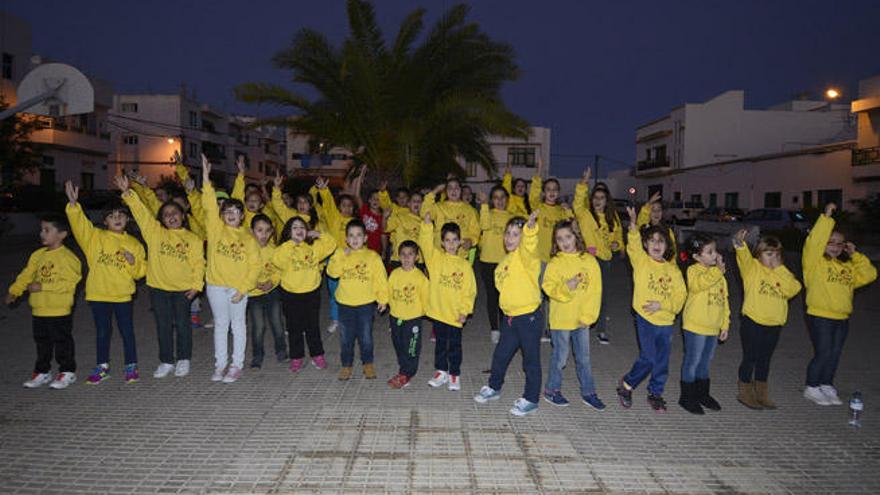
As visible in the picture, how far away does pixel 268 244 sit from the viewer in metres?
6.28

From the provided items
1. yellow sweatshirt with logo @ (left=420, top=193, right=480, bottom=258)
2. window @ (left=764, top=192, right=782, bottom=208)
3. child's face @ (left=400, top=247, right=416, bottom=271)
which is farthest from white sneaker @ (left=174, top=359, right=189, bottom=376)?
window @ (left=764, top=192, right=782, bottom=208)

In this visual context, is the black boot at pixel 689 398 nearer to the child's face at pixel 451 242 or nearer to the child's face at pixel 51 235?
the child's face at pixel 451 242

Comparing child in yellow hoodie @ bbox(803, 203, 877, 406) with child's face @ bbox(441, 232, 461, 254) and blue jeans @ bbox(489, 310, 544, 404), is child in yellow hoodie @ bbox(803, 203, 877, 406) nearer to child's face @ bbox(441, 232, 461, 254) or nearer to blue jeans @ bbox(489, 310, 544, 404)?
blue jeans @ bbox(489, 310, 544, 404)

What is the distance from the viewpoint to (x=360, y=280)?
18.7ft

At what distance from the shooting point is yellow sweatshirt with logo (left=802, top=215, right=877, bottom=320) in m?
5.12

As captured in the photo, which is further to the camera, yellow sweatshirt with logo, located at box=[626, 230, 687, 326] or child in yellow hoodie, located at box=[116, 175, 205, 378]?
child in yellow hoodie, located at box=[116, 175, 205, 378]

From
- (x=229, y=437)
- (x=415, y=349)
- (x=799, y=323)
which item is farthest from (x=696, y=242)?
(x=799, y=323)

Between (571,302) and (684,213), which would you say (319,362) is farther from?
(684,213)

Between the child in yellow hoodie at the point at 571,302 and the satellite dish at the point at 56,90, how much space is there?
7.07 meters

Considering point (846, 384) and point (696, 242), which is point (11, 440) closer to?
point (696, 242)

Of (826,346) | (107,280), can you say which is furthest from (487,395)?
(107,280)

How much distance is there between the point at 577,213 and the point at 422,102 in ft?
18.5

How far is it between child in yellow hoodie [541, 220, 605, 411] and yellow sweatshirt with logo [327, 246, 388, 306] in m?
1.64

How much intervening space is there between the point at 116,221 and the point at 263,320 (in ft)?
5.54
